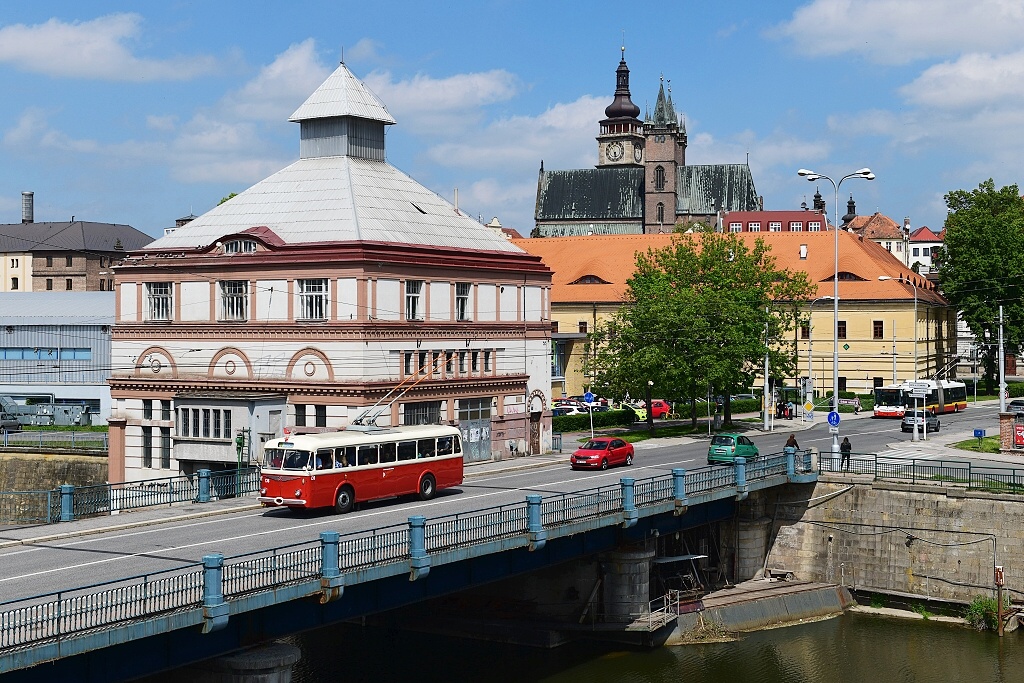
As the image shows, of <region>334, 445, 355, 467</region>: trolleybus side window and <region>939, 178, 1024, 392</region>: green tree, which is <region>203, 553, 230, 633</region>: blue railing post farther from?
<region>939, 178, 1024, 392</region>: green tree

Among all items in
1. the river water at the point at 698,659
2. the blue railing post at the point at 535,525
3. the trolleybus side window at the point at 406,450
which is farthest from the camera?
the trolleybus side window at the point at 406,450

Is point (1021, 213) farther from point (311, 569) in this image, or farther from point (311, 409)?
point (311, 569)

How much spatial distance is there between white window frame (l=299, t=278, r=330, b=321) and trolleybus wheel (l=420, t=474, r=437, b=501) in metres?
14.6

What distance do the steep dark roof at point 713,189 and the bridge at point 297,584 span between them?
146m

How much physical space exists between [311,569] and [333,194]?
3461 cm

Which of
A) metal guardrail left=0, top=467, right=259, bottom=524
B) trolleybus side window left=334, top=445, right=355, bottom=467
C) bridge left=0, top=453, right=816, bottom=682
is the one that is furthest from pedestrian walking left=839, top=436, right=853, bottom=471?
metal guardrail left=0, top=467, right=259, bottom=524

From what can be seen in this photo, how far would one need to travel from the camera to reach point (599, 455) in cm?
5438

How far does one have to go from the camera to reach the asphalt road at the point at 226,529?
95.6ft

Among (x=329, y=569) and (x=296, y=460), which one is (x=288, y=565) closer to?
(x=329, y=569)

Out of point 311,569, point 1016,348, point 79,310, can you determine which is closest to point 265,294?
point 311,569

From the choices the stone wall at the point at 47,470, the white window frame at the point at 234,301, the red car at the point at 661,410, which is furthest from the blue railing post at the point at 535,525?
the red car at the point at 661,410

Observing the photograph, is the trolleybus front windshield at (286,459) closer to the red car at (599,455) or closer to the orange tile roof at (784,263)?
the red car at (599,455)

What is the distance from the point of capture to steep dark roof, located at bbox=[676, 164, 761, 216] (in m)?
186

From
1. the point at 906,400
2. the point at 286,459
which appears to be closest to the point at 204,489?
the point at 286,459
